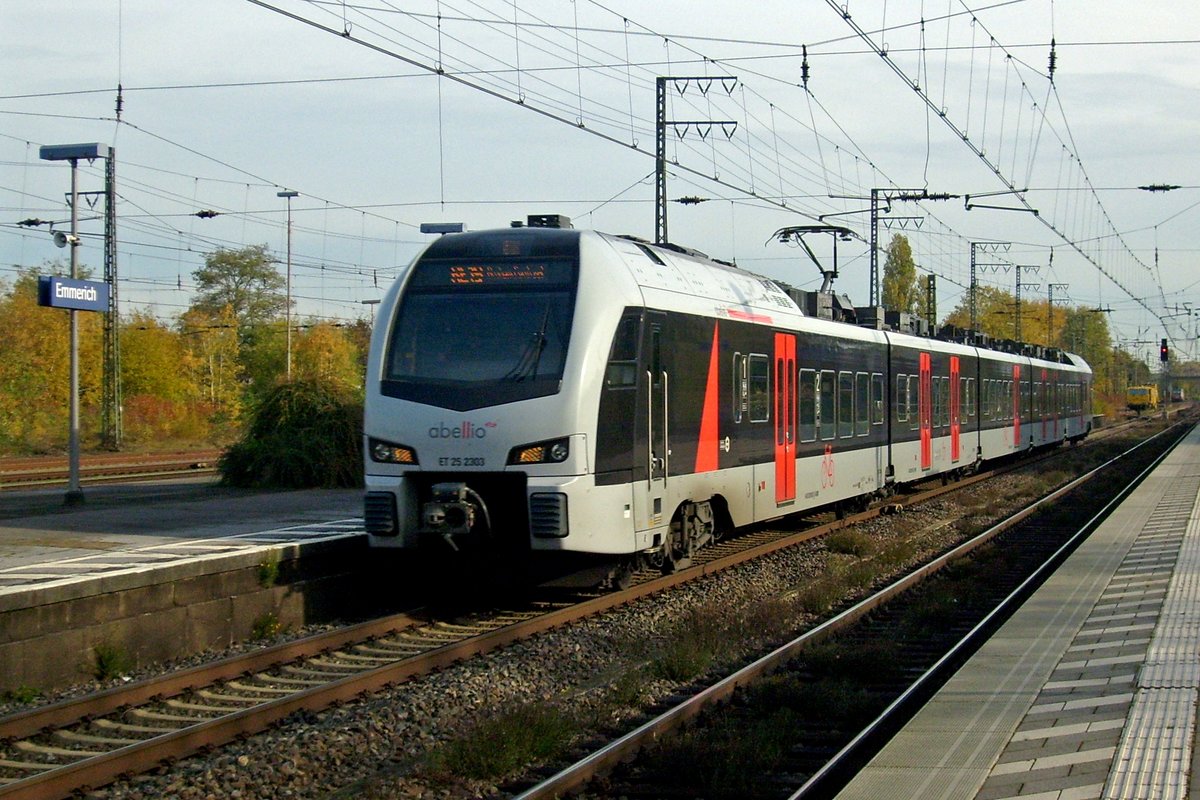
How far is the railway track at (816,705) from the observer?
6.91 metres

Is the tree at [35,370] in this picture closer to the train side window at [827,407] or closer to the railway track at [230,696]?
the train side window at [827,407]

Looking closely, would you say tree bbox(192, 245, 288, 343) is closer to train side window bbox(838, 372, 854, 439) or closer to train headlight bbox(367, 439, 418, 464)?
train side window bbox(838, 372, 854, 439)

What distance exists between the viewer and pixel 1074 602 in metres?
12.1

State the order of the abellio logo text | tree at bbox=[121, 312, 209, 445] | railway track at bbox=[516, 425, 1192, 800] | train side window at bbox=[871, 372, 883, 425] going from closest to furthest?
1. railway track at bbox=[516, 425, 1192, 800]
2. the abellio logo text
3. train side window at bbox=[871, 372, 883, 425]
4. tree at bbox=[121, 312, 209, 445]

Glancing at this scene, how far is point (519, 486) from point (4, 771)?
5.09 metres

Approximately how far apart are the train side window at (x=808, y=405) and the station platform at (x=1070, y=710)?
4.57 metres

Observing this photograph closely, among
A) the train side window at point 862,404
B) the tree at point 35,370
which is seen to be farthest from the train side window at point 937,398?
the tree at point 35,370

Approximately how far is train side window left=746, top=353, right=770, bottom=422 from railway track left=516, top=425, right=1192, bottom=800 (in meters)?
2.61

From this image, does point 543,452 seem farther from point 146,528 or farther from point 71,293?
point 71,293

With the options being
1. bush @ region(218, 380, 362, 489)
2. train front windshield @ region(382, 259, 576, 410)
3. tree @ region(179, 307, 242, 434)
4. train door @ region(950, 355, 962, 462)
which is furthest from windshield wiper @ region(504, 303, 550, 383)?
tree @ region(179, 307, 242, 434)

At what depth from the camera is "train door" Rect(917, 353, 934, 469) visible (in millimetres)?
24078

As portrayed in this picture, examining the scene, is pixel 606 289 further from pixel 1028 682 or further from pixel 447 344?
pixel 1028 682

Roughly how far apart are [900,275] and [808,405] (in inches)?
2652

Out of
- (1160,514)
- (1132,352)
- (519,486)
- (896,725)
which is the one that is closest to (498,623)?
(519,486)
